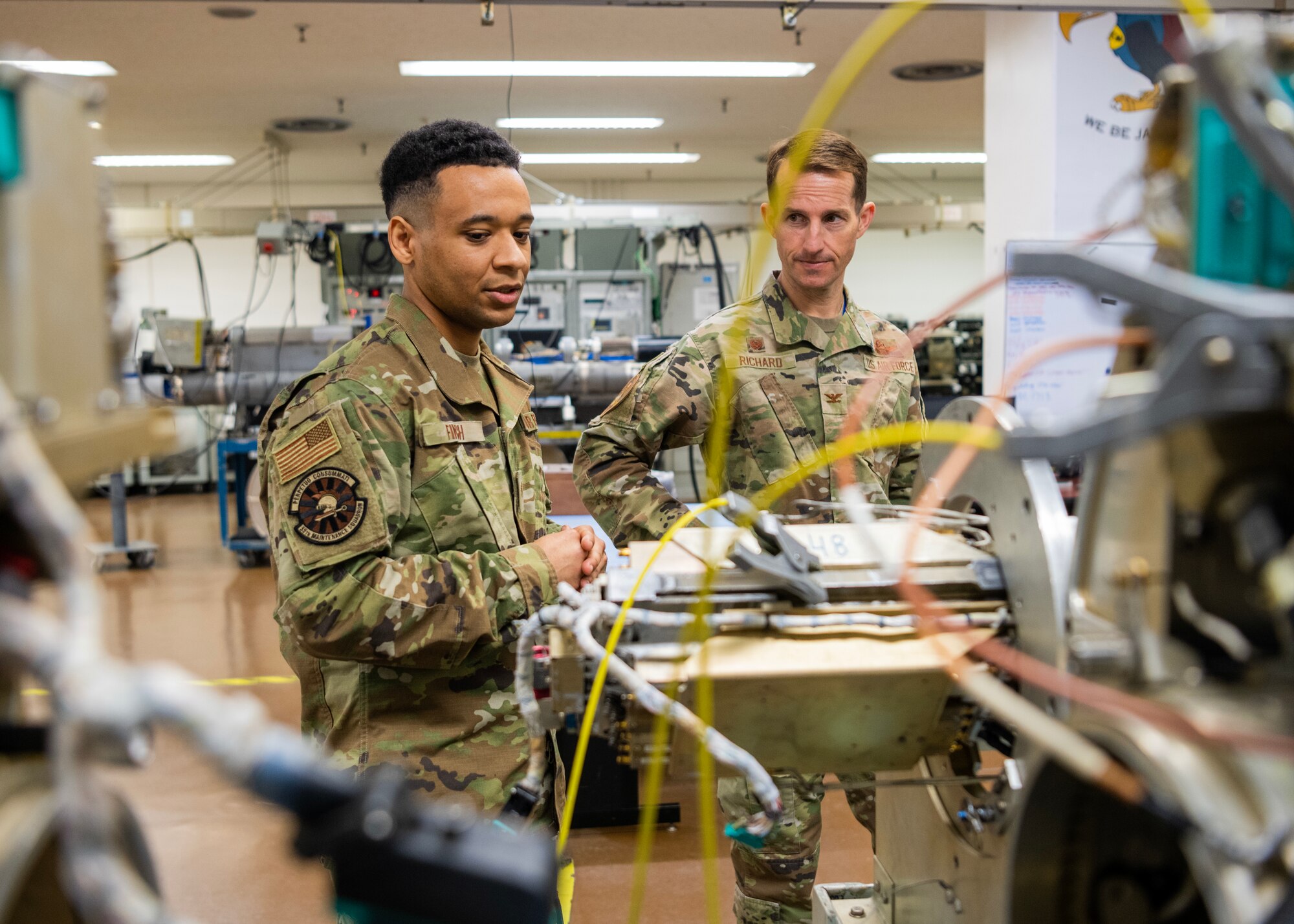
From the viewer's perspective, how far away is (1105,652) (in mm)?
617

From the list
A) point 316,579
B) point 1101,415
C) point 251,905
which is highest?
point 1101,415

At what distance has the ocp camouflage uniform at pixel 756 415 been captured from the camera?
1989 mm

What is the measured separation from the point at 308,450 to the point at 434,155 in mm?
499

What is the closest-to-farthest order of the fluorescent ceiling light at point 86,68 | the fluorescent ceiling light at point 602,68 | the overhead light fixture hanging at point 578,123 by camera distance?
the fluorescent ceiling light at point 86,68 < the fluorescent ceiling light at point 602,68 < the overhead light fixture hanging at point 578,123

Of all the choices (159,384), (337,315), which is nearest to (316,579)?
(159,384)

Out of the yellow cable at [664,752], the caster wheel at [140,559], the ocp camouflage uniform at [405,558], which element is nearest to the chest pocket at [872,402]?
the ocp camouflage uniform at [405,558]

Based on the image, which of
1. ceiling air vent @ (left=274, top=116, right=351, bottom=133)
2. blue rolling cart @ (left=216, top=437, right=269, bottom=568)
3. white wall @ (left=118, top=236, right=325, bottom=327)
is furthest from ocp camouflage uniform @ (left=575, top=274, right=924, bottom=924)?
white wall @ (left=118, top=236, right=325, bottom=327)

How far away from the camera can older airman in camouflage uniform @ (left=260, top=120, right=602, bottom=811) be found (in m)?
1.30

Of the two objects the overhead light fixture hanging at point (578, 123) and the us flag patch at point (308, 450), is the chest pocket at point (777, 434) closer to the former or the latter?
the us flag patch at point (308, 450)

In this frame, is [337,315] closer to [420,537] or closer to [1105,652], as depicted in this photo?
[420,537]

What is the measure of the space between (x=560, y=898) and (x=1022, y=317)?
288 centimetres

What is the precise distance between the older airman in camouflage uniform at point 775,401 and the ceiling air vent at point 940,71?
190 inches

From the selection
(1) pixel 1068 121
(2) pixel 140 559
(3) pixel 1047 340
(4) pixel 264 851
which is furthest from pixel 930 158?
(4) pixel 264 851

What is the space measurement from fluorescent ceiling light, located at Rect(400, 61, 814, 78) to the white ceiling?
0.43ft
